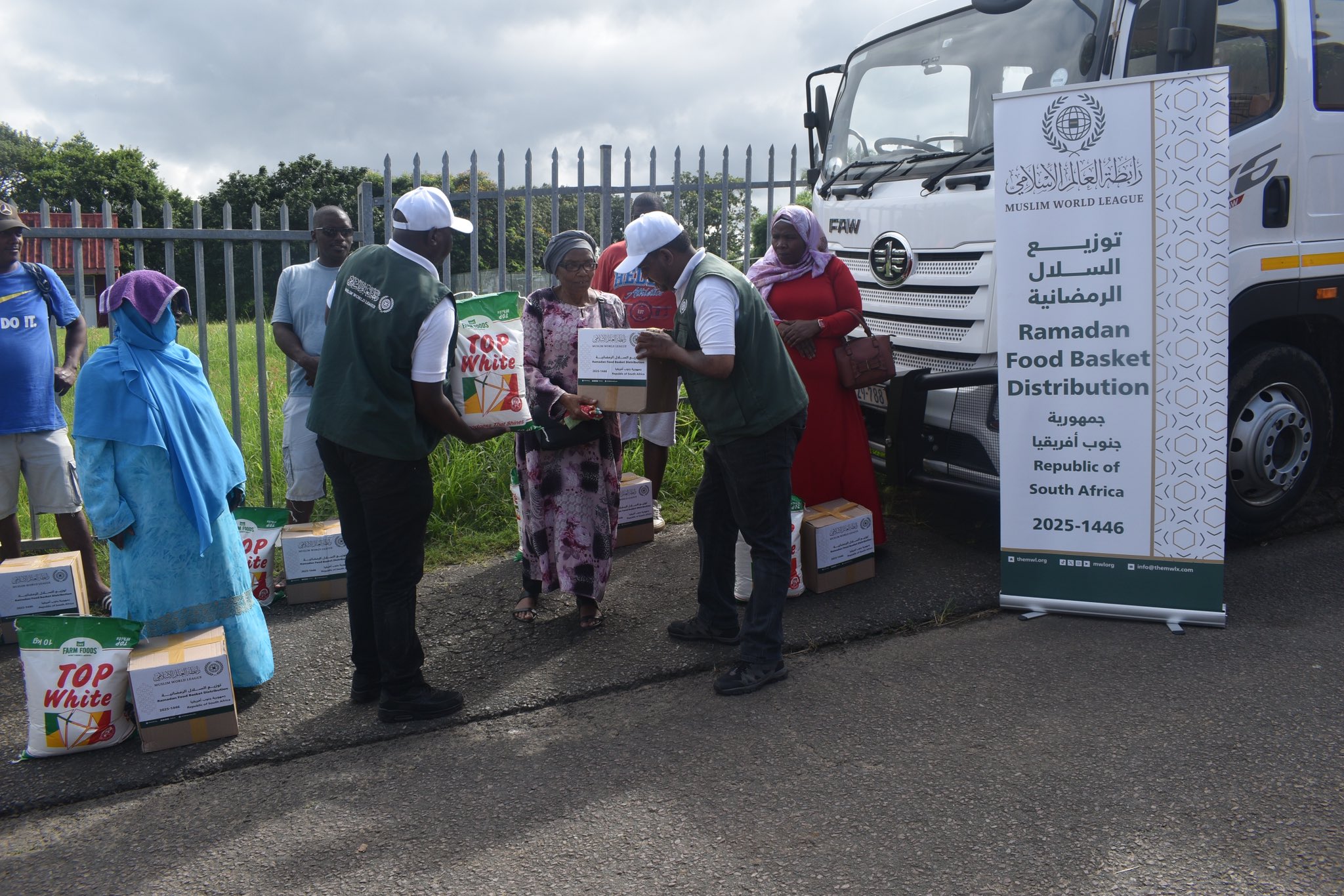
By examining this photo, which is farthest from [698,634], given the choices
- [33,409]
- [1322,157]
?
[1322,157]

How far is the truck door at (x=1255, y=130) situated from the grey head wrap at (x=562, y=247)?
2.68 metres

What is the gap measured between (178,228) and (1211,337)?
17.6 ft

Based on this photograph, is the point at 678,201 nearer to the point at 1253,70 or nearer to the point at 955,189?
the point at 955,189

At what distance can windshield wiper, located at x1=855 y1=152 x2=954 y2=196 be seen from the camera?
548 centimetres

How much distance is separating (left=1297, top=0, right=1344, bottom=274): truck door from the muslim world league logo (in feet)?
4.63

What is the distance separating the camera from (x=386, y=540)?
3732mm

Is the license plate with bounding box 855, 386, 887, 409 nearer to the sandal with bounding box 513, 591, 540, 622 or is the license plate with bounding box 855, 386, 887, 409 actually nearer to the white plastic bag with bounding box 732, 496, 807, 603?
the white plastic bag with bounding box 732, 496, 807, 603

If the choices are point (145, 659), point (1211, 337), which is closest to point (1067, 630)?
point (1211, 337)

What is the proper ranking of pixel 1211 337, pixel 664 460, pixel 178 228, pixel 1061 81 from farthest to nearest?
pixel 664 460, pixel 178 228, pixel 1061 81, pixel 1211 337

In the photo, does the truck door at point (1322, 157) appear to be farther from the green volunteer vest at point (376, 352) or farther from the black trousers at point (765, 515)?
the green volunteer vest at point (376, 352)

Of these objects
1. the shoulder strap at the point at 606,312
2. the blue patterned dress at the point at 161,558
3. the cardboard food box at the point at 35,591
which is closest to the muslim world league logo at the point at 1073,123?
the shoulder strap at the point at 606,312

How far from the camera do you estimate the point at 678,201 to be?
7.81 metres

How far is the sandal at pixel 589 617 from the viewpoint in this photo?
473 cm

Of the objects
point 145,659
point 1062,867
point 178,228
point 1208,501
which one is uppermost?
point 178,228
